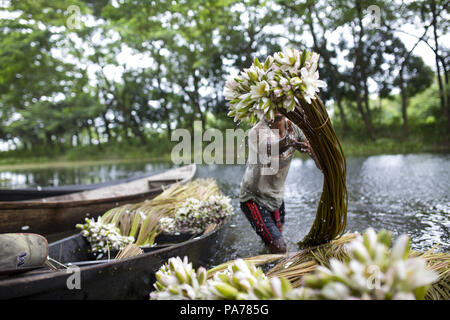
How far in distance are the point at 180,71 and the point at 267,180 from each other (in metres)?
20.2

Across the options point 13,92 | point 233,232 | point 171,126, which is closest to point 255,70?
point 233,232

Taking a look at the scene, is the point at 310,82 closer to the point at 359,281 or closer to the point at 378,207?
the point at 359,281

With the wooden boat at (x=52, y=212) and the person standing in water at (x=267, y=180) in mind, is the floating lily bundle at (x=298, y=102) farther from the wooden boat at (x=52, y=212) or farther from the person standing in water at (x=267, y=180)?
the wooden boat at (x=52, y=212)

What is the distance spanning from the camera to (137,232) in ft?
11.9

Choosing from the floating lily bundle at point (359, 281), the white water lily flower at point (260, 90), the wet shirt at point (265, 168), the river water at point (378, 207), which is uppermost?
the white water lily flower at point (260, 90)

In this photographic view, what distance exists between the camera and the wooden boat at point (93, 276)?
153 cm

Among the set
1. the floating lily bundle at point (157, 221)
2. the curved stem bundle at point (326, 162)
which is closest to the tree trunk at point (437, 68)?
the floating lily bundle at point (157, 221)

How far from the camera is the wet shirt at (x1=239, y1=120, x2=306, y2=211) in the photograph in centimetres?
224

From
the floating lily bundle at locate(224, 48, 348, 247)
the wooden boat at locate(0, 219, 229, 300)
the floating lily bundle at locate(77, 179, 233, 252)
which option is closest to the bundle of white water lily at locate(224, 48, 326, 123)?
the floating lily bundle at locate(224, 48, 348, 247)

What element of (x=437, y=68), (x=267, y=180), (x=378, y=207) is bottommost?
(x=378, y=207)

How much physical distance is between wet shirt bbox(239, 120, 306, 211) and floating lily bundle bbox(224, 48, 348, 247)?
16.9 inches

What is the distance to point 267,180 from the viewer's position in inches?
100

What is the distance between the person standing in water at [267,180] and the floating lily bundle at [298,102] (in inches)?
17.8

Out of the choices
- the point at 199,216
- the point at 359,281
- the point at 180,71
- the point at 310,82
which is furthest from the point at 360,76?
the point at 359,281
